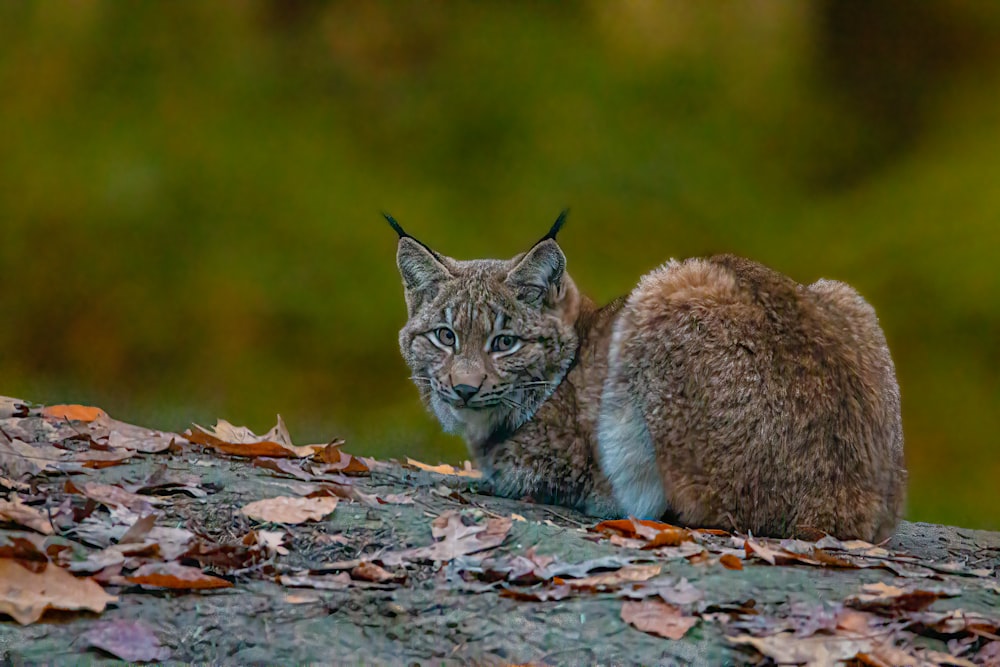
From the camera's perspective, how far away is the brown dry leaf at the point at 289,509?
3680 millimetres

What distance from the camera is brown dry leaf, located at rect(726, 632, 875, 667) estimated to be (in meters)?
2.75

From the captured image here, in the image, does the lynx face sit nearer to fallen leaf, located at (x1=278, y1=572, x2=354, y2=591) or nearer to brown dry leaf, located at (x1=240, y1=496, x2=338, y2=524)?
brown dry leaf, located at (x1=240, y1=496, x2=338, y2=524)

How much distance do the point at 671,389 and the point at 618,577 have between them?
120 cm

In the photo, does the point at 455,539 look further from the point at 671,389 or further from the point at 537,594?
the point at 671,389

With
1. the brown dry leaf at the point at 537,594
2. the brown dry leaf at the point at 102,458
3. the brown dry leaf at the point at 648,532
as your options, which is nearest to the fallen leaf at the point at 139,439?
the brown dry leaf at the point at 102,458

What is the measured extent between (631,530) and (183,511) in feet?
5.42

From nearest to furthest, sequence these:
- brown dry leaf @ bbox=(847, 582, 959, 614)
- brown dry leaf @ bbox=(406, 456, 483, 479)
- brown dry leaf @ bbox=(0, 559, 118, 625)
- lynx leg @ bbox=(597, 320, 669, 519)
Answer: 1. brown dry leaf @ bbox=(0, 559, 118, 625)
2. brown dry leaf @ bbox=(847, 582, 959, 614)
3. lynx leg @ bbox=(597, 320, 669, 519)
4. brown dry leaf @ bbox=(406, 456, 483, 479)

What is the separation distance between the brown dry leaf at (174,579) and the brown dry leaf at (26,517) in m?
0.44

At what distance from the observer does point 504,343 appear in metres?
4.93

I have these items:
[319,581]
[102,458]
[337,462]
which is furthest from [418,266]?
[319,581]

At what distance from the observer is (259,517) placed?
3680 millimetres

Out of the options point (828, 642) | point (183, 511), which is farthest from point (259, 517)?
point (828, 642)

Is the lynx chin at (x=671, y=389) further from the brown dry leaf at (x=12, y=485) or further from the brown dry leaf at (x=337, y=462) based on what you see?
the brown dry leaf at (x=12, y=485)

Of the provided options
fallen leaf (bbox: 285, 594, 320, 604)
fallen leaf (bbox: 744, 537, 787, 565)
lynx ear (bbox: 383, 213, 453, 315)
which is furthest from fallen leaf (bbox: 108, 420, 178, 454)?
fallen leaf (bbox: 744, 537, 787, 565)
